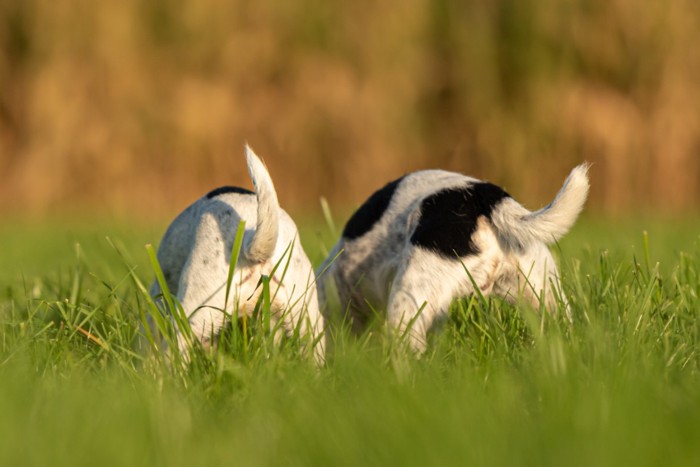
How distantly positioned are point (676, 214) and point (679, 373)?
25.9ft

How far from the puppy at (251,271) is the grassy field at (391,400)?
205 millimetres

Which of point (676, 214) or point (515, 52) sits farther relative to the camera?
point (515, 52)

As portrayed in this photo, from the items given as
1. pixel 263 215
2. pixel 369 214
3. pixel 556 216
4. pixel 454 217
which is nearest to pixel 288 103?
pixel 369 214

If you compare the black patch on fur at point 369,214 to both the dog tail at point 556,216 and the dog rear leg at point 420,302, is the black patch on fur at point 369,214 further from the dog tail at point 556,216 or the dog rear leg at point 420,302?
the dog tail at point 556,216

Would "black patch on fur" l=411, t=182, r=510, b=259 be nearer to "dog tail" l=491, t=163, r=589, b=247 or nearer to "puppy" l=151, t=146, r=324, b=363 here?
"dog tail" l=491, t=163, r=589, b=247

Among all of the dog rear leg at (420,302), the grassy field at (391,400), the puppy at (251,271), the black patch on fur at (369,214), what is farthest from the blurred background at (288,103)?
the grassy field at (391,400)

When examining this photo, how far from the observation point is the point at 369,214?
371cm

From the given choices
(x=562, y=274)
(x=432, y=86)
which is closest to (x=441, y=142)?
(x=432, y=86)

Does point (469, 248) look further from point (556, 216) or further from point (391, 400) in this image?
point (391, 400)

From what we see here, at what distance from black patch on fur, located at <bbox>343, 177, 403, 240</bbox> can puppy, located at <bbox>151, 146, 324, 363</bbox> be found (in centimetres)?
51

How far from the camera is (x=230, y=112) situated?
36.7ft

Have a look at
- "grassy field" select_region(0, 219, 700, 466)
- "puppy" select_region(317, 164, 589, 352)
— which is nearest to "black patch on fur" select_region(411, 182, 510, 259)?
"puppy" select_region(317, 164, 589, 352)

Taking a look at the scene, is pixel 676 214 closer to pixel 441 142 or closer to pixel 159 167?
pixel 441 142

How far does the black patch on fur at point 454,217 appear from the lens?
3186 mm
